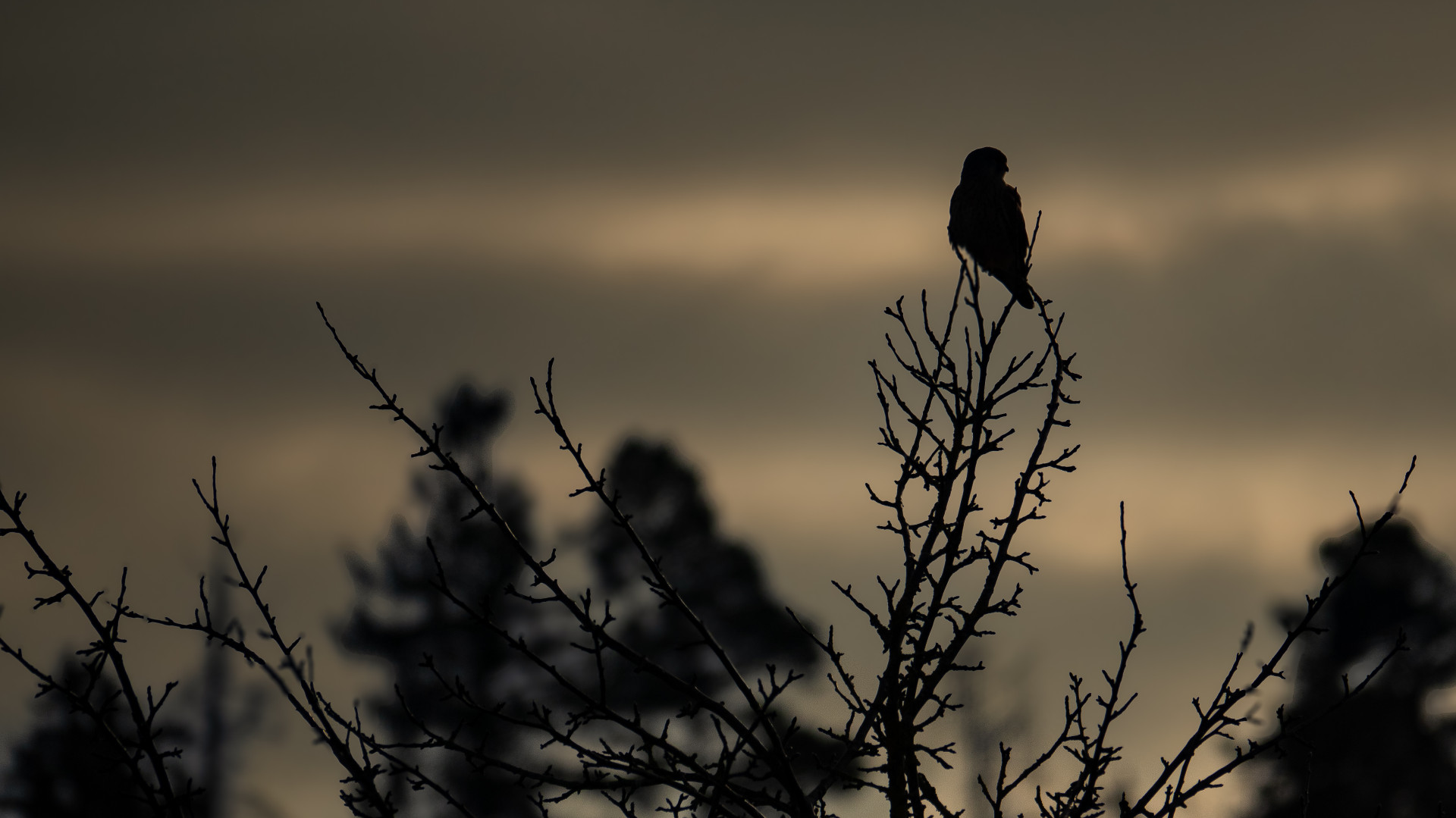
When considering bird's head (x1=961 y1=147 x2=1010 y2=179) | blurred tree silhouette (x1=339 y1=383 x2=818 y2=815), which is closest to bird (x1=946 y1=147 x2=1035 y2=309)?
bird's head (x1=961 y1=147 x2=1010 y2=179)

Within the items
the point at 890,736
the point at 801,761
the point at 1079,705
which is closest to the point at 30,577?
the point at 890,736

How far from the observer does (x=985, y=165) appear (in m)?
6.65

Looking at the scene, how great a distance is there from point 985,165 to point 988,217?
452 mm

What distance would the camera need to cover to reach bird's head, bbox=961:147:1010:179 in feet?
21.5

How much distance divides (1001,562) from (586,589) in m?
1.34

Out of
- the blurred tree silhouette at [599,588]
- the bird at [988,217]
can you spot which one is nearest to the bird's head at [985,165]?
the bird at [988,217]

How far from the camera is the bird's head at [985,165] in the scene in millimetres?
6562

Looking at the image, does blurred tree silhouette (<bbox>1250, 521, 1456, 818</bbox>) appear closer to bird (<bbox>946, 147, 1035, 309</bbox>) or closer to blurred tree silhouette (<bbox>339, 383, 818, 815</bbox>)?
blurred tree silhouette (<bbox>339, 383, 818, 815</bbox>)

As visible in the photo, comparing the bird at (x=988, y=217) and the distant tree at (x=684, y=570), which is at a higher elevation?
the distant tree at (x=684, y=570)

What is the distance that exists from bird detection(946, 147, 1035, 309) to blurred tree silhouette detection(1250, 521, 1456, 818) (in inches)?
716

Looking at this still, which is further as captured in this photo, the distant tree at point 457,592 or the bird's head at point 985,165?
the distant tree at point 457,592

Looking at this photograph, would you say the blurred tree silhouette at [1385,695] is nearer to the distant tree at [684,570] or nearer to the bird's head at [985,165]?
the distant tree at [684,570]

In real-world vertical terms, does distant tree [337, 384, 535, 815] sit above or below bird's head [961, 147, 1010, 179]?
above

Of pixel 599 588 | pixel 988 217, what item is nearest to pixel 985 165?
pixel 988 217
